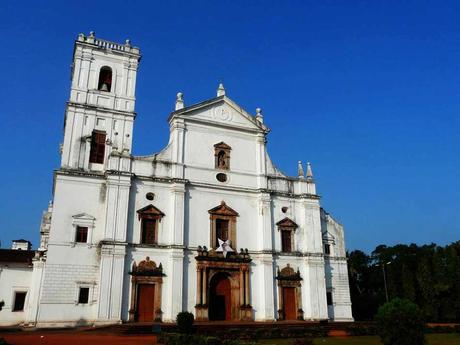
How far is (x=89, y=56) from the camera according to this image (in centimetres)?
3012

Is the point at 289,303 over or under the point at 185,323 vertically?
over

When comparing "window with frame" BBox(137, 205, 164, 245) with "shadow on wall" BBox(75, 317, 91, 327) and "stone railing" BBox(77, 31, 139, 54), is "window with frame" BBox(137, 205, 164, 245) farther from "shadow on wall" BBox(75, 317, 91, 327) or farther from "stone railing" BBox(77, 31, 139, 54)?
"stone railing" BBox(77, 31, 139, 54)

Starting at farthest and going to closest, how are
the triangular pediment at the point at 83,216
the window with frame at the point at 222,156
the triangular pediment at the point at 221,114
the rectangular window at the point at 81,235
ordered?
1. the window with frame at the point at 222,156
2. the triangular pediment at the point at 221,114
3. the triangular pediment at the point at 83,216
4. the rectangular window at the point at 81,235

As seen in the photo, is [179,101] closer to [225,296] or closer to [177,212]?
[177,212]

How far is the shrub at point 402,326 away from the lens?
37.0 feet

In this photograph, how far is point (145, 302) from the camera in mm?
25906

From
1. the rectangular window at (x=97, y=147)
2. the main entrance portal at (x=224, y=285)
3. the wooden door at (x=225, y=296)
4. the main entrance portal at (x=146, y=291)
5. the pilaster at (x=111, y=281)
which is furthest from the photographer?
the wooden door at (x=225, y=296)

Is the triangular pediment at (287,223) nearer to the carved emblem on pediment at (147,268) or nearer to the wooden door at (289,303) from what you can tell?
the wooden door at (289,303)

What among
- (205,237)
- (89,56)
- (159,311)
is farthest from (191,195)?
(89,56)

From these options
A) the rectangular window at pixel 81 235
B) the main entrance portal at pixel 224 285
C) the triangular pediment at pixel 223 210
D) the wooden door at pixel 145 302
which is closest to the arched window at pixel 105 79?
the rectangular window at pixel 81 235

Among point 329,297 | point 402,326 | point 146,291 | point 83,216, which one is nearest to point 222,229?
point 146,291

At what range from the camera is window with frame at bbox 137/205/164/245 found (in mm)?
27233

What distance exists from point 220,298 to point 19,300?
1467 centimetres

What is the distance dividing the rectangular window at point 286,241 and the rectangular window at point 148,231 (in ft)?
31.4
